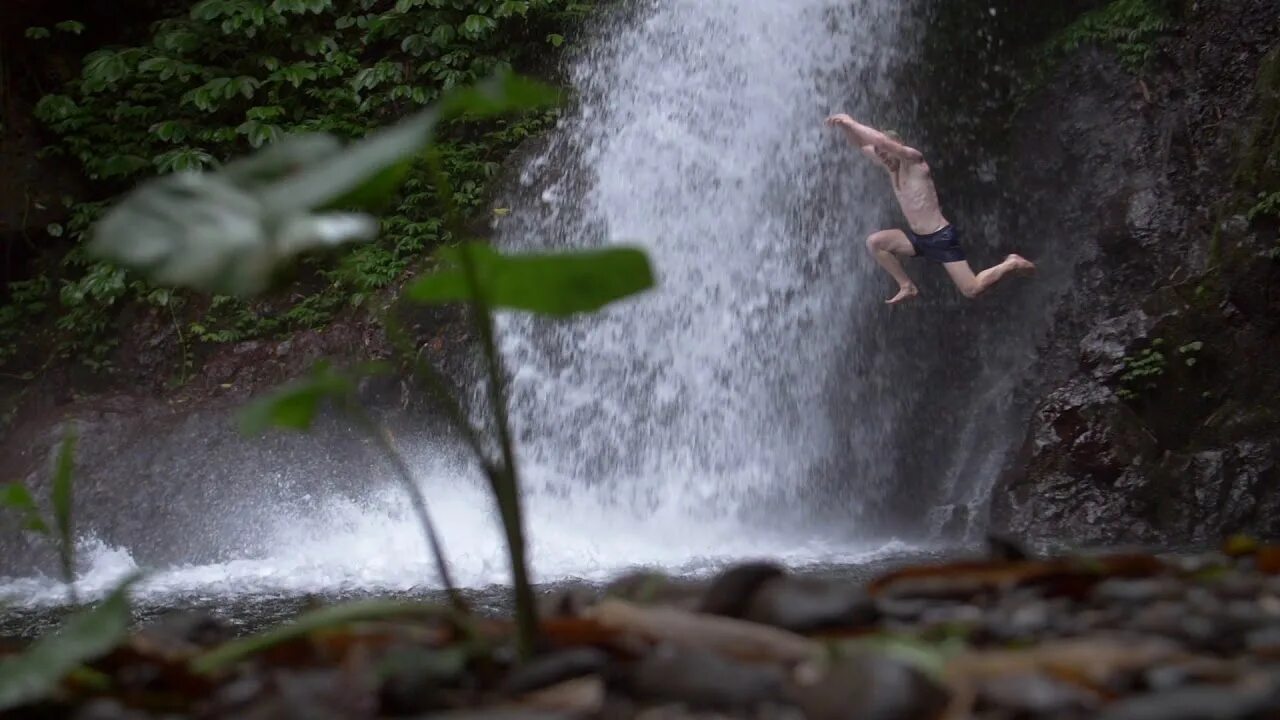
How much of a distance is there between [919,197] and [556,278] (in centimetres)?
687

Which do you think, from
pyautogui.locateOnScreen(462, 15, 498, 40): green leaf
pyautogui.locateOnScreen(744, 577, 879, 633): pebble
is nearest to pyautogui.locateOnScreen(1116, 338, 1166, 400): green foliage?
pyautogui.locateOnScreen(462, 15, 498, 40): green leaf

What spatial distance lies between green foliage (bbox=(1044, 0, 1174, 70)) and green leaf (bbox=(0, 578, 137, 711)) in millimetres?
9294

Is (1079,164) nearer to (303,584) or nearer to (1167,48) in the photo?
(1167,48)

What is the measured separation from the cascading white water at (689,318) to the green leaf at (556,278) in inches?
215

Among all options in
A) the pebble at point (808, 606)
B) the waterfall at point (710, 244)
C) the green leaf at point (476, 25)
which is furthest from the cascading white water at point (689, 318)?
the pebble at point (808, 606)

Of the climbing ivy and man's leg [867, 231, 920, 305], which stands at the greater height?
the climbing ivy

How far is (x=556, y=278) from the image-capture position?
1.42m

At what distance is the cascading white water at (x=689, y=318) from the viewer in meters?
8.02

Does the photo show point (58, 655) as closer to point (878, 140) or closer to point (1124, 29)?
point (878, 140)

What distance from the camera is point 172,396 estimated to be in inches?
384

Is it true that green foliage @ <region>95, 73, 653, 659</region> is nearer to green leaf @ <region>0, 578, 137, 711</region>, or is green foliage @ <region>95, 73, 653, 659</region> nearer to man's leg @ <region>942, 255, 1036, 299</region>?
green leaf @ <region>0, 578, 137, 711</region>

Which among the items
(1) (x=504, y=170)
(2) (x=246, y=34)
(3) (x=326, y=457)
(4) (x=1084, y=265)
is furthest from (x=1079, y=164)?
(2) (x=246, y=34)

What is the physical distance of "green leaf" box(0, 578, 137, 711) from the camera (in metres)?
1.18

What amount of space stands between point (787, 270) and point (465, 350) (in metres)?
2.70
